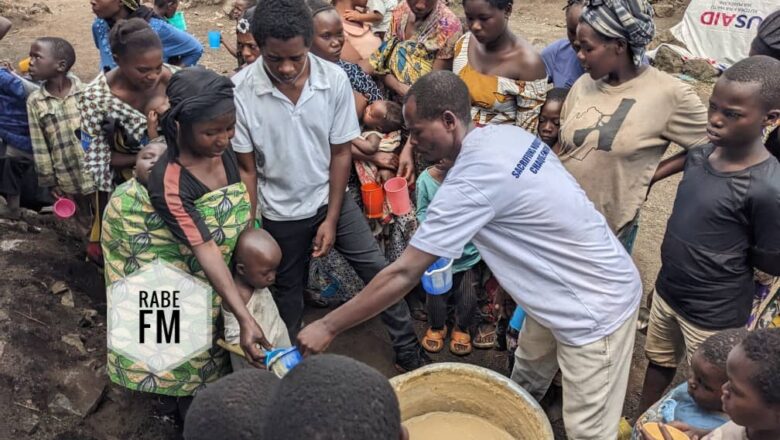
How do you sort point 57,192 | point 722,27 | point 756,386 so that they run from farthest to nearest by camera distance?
point 722,27, point 57,192, point 756,386

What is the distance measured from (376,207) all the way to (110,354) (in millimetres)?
1480

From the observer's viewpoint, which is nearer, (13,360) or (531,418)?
(531,418)

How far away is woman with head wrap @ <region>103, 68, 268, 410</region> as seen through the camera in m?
2.37

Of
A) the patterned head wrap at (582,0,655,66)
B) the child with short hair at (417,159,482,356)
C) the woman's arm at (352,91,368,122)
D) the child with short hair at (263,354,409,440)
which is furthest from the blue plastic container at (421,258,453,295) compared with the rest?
the child with short hair at (263,354,409,440)

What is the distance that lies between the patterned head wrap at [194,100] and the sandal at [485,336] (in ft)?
6.27

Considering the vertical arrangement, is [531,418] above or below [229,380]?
below

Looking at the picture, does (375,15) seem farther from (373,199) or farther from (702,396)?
(702,396)

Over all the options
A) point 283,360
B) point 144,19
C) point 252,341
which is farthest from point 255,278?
point 144,19

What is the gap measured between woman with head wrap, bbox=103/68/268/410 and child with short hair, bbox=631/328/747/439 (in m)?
1.41

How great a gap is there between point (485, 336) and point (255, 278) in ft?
5.11

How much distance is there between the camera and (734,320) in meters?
2.46

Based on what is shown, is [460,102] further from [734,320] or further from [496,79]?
[734,320]

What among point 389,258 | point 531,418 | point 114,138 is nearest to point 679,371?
point 531,418

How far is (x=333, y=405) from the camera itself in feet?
3.64
